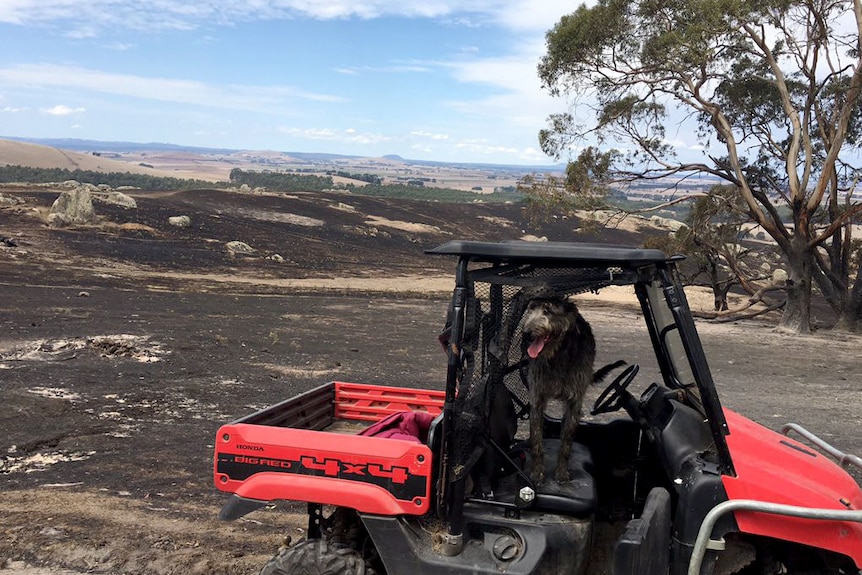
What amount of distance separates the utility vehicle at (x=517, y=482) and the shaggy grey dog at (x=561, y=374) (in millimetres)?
104

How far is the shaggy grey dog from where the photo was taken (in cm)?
377

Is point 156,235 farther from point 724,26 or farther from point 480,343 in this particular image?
point 480,343

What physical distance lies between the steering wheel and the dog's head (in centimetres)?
89

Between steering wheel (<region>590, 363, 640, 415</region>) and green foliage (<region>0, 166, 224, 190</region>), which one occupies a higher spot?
steering wheel (<region>590, 363, 640, 415</region>)

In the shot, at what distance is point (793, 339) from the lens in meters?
18.8

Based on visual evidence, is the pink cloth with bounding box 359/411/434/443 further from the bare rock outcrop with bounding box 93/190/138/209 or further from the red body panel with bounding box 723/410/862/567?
the bare rock outcrop with bounding box 93/190/138/209

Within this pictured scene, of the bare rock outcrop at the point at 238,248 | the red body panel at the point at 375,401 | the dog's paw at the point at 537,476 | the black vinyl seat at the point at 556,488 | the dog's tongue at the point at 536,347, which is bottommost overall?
the bare rock outcrop at the point at 238,248

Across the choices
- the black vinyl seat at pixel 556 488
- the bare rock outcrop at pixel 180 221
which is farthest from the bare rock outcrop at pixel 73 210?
the black vinyl seat at pixel 556 488

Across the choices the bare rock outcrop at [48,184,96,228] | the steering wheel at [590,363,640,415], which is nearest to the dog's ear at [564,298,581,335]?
the steering wheel at [590,363,640,415]

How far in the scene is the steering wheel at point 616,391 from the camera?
4.52 meters

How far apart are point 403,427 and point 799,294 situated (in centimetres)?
1935

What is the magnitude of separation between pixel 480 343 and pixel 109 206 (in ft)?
109

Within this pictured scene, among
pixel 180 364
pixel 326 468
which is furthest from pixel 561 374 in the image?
pixel 180 364

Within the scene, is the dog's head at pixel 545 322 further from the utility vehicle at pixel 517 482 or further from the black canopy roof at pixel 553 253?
the black canopy roof at pixel 553 253
